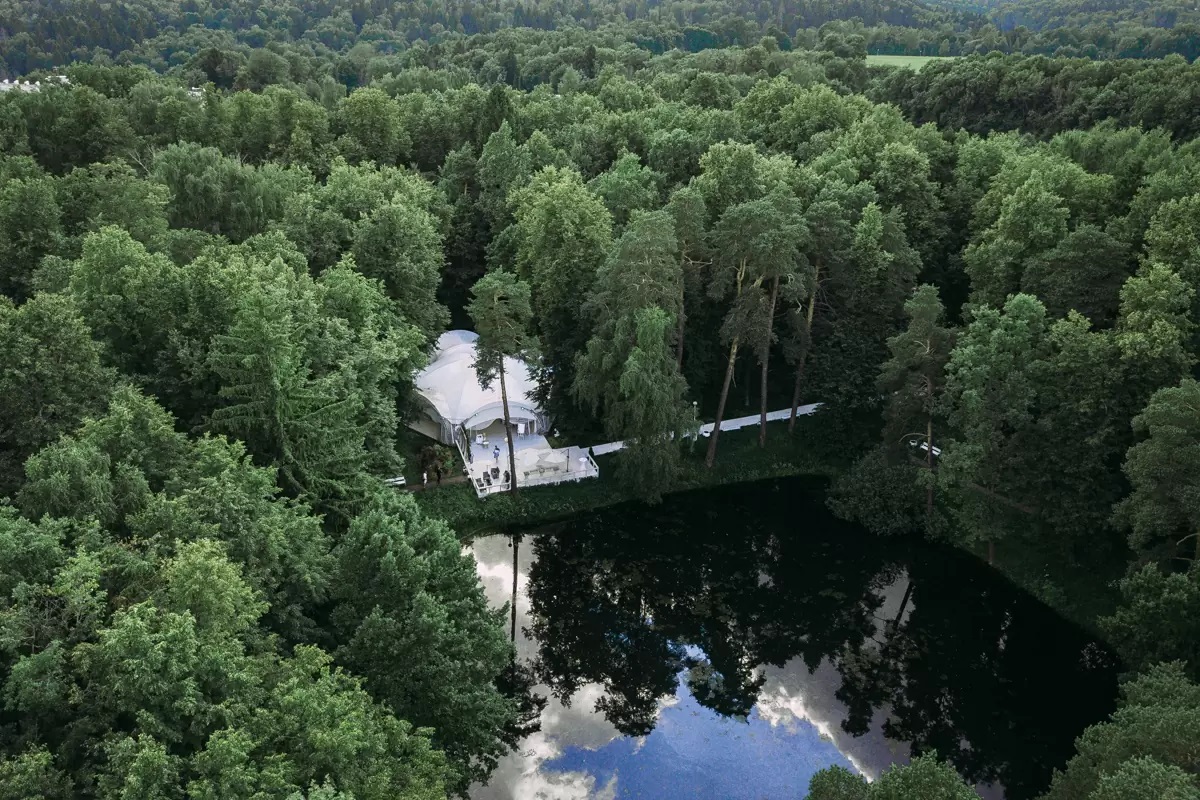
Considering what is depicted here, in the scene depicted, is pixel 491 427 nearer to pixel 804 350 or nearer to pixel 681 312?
pixel 681 312

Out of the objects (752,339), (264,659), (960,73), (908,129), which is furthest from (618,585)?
(960,73)

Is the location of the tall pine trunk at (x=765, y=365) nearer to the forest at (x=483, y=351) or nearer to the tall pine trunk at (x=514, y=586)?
the forest at (x=483, y=351)

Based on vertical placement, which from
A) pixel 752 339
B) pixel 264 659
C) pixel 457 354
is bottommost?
pixel 457 354

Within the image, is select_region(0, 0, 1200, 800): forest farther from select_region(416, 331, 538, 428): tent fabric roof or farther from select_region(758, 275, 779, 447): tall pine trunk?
select_region(416, 331, 538, 428): tent fabric roof

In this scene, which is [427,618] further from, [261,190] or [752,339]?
[261,190]

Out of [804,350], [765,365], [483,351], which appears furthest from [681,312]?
[483,351]
